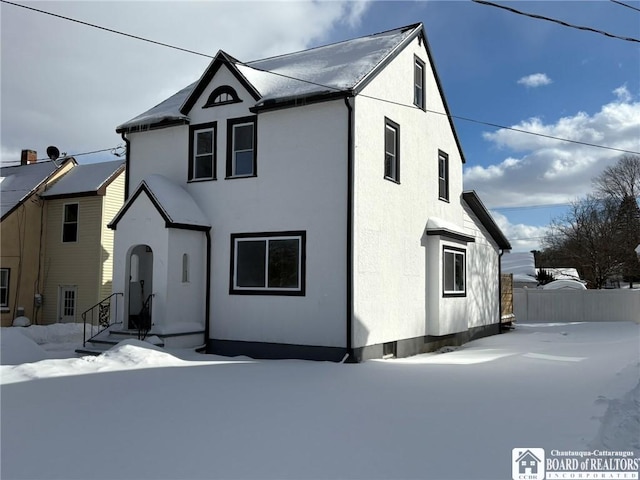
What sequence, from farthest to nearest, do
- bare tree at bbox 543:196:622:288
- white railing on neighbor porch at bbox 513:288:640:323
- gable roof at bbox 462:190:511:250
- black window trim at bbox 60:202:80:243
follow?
bare tree at bbox 543:196:622:288 < white railing on neighbor porch at bbox 513:288:640:323 < black window trim at bbox 60:202:80:243 < gable roof at bbox 462:190:511:250

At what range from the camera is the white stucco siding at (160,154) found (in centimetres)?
1488

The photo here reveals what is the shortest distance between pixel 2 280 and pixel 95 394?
1719 cm

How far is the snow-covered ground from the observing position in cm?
539

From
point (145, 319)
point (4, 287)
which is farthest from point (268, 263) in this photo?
point (4, 287)

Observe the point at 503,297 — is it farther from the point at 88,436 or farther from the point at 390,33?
the point at 88,436

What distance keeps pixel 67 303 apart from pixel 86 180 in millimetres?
5244

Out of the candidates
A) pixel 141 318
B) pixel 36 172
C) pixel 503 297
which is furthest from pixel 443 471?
pixel 36 172

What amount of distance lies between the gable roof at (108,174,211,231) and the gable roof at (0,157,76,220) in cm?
1158

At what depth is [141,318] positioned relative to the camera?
43.1ft

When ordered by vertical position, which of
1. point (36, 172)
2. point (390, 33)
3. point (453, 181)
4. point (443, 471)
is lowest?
point (443, 471)

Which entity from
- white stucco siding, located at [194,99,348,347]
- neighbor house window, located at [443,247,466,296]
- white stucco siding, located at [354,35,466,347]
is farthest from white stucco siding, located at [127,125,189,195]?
neighbor house window, located at [443,247,466,296]

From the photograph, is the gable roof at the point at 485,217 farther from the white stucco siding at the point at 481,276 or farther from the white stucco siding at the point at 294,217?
the white stucco siding at the point at 294,217

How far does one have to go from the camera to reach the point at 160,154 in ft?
50.2

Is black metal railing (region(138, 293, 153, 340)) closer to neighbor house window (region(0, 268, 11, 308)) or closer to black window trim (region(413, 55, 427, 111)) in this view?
black window trim (region(413, 55, 427, 111))
